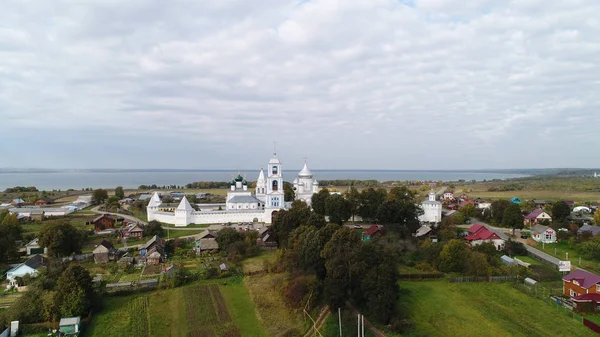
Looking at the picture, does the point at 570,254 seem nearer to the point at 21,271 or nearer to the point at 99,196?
the point at 21,271

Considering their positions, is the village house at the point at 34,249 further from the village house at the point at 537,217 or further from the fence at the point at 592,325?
the village house at the point at 537,217

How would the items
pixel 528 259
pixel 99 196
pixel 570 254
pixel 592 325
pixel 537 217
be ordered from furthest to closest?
pixel 99 196 → pixel 537 217 → pixel 570 254 → pixel 528 259 → pixel 592 325

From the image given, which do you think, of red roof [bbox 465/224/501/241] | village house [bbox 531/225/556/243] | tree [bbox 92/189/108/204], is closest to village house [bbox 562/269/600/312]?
red roof [bbox 465/224/501/241]

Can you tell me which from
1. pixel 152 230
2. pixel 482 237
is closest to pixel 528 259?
pixel 482 237

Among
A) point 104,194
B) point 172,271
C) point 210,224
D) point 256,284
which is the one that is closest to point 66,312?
point 172,271

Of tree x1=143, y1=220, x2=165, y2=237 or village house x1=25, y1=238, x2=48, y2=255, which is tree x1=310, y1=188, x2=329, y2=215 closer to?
tree x1=143, y1=220, x2=165, y2=237

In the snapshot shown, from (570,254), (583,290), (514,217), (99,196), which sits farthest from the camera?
(99,196)
